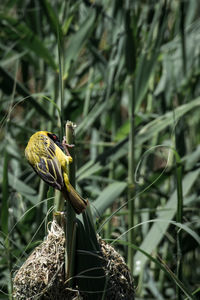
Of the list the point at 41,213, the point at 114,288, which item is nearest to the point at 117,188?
the point at 41,213

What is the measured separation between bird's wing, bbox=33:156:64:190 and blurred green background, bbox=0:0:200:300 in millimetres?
770

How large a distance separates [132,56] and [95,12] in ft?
1.91

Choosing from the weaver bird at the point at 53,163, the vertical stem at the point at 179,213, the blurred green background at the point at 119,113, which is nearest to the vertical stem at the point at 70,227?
the weaver bird at the point at 53,163

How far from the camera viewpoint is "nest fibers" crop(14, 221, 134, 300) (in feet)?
5.50

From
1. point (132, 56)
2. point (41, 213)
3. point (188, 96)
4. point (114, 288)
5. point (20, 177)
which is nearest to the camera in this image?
point (114, 288)

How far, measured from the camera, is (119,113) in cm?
385

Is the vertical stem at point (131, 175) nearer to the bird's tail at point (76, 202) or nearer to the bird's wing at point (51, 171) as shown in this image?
the bird's wing at point (51, 171)

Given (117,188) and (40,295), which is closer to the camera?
(40,295)

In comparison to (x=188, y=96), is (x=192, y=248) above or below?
below

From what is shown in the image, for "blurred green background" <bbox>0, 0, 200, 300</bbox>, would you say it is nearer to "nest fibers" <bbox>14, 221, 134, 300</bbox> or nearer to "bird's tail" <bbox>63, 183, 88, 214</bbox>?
"nest fibers" <bbox>14, 221, 134, 300</bbox>

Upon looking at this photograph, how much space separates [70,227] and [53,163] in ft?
0.92

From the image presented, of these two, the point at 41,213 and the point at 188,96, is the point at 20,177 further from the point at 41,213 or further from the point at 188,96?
the point at 188,96

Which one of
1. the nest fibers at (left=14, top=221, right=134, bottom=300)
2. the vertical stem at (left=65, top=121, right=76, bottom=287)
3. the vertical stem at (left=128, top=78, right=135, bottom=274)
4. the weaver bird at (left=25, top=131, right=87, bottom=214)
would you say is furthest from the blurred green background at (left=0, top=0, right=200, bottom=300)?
the vertical stem at (left=65, top=121, right=76, bottom=287)

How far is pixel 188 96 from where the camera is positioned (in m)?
3.83
